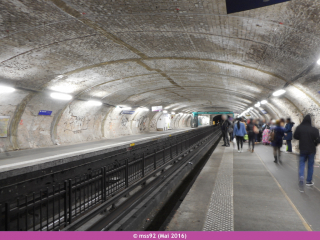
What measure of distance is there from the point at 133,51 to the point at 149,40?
1.16 meters

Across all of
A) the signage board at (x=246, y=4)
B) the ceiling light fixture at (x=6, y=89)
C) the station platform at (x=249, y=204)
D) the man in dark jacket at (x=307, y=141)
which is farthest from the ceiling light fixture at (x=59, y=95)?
the man in dark jacket at (x=307, y=141)

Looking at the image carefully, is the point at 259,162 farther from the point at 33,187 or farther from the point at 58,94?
the point at 58,94

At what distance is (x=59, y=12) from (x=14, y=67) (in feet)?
12.2

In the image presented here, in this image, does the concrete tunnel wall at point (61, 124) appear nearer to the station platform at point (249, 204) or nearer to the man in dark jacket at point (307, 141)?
the station platform at point (249, 204)

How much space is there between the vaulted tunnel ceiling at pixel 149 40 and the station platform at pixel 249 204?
128 inches

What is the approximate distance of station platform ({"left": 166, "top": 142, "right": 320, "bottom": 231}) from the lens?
3.74 meters

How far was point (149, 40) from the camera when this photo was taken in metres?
7.01

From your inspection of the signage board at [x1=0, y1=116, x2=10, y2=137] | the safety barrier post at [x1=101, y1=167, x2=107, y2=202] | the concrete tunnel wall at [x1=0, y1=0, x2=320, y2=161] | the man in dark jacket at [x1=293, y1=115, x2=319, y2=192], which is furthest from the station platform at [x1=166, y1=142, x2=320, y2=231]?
the signage board at [x1=0, y1=116, x2=10, y2=137]

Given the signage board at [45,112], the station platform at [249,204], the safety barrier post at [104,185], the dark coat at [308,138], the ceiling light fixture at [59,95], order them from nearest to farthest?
the station platform at [249,204] < the safety barrier post at [104,185] < the dark coat at [308,138] < the ceiling light fixture at [59,95] < the signage board at [45,112]

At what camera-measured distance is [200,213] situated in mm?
4234

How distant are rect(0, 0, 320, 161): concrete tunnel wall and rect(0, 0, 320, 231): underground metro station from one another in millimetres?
40

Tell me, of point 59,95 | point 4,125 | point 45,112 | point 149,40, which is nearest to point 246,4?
point 149,40

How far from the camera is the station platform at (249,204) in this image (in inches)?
147

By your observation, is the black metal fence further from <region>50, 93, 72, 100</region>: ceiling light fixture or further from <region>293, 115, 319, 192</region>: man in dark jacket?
<region>50, 93, 72, 100</region>: ceiling light fixture
